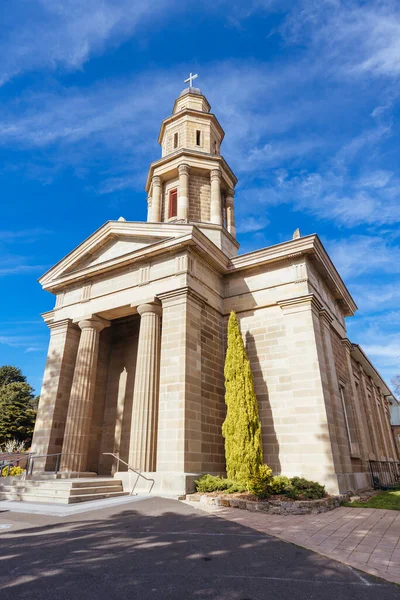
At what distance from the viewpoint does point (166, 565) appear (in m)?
4.77

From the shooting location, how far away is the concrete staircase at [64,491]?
32.3 feet

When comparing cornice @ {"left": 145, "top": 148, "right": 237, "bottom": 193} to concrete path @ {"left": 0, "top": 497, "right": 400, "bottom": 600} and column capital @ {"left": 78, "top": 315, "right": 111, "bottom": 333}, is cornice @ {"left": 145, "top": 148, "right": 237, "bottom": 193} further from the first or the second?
concrete path @ {"left": 0, "top": 497, "right": 400, "bottom": 600}

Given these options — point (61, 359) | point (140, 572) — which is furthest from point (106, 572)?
Result: point (61, 359)

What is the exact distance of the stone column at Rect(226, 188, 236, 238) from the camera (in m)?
20.8

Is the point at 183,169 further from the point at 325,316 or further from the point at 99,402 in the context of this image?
the point at 99,402

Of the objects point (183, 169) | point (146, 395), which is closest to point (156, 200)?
point (183, 169)

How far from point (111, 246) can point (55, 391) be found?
21.1ft

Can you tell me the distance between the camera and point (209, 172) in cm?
2067

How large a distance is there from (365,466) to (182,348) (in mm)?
10512

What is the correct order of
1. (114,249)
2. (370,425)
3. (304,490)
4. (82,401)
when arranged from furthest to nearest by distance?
(370,425) → (114,249) → (82,401) → (304,490)

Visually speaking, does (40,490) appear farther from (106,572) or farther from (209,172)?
(209,172)

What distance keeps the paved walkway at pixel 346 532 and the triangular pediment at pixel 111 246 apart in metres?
9.15

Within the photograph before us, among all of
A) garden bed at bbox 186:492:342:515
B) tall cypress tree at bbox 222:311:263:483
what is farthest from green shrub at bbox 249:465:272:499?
tall cypress tree at bbox 222:311:263:483

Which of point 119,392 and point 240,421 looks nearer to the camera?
point 240,421
